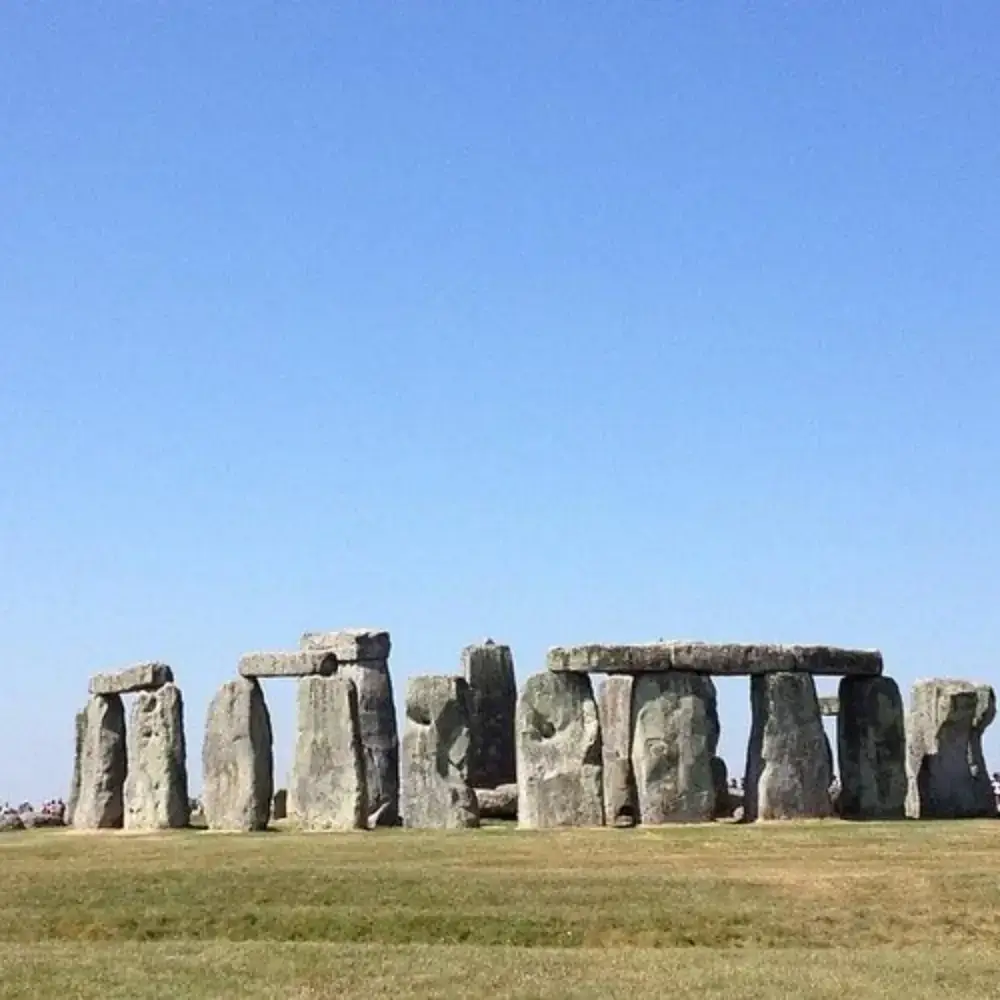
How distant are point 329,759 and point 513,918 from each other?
12.2 m

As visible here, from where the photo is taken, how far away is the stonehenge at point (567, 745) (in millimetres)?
36531

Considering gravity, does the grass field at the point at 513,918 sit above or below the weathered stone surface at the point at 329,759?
below

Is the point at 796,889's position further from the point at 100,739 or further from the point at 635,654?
the point at 100,739

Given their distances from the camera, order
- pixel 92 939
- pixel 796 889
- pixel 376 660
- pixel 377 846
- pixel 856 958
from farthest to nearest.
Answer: pixel 376 660
pixel 377 846
pixel 796 889
pixel 92 939
pixel 856 958

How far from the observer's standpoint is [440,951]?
23.2 metres

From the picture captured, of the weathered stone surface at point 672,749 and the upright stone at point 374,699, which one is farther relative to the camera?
the upright stone at point 374,699

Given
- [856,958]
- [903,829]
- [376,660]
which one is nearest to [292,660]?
[376,660]

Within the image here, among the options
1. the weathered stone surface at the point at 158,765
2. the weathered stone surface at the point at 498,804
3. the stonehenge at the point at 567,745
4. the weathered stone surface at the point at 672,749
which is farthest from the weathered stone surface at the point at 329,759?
the weathered stone surface at the point at 498,804

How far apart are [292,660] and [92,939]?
13255mm

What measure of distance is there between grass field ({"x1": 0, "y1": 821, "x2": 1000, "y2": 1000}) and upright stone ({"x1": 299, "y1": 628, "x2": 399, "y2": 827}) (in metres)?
5.80

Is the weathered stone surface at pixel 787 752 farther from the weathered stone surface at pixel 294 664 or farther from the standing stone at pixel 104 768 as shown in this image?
the standing stone at pixel 104 768

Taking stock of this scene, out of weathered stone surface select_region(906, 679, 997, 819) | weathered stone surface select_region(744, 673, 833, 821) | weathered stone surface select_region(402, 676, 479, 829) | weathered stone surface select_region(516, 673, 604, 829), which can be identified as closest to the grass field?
weathered stone surface select_region(516, 673, 604, 829)

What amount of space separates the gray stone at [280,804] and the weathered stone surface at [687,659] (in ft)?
29.7

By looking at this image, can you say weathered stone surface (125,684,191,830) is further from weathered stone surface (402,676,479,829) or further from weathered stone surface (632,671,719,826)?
weathered stone surface (632,671,719,826)
